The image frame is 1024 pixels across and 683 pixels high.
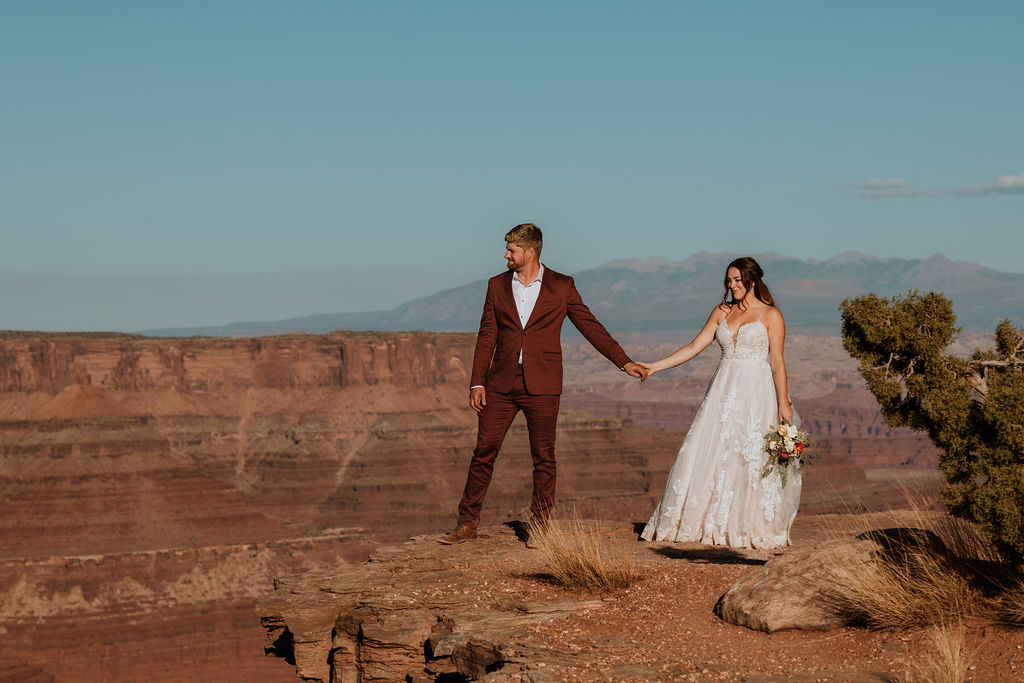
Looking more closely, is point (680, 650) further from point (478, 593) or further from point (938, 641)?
point (478, 593)

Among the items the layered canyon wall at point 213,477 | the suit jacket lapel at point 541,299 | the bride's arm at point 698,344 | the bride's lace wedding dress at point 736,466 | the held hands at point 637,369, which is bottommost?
the layered canyon wall at point 213,477

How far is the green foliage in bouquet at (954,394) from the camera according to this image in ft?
21.7

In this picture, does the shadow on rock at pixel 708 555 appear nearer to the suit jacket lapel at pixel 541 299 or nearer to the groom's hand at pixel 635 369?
the groom's hand at pixel 635 369

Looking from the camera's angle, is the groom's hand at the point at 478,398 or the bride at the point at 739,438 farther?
the groom's hand at the point at 478,398

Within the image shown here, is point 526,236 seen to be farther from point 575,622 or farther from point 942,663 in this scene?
point 942,663

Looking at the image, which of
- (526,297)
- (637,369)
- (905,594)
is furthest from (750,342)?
(905,594)

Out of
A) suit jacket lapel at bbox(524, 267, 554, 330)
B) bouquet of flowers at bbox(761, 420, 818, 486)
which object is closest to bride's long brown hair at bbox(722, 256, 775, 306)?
bouquet of flowers at bbox(761, 420, 818, 486)

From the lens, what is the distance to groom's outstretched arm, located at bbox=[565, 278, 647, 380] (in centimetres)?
1006

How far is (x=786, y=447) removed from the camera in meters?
8.96

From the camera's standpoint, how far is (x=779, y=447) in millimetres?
9016

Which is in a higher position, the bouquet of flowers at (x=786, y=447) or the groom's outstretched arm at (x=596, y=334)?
the groom's outstretched arm at (x=596, y=334)

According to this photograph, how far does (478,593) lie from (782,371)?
2.94 m

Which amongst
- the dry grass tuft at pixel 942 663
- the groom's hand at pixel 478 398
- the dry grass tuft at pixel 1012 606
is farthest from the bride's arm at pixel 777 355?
the dry grass tuft at pixel 942 663

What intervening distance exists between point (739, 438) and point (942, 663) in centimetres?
399
